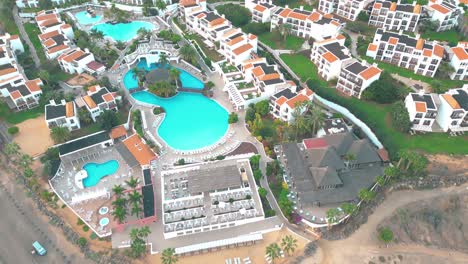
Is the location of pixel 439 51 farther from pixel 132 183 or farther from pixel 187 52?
pixel 132 183

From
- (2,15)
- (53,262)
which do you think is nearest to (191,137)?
(53,262)

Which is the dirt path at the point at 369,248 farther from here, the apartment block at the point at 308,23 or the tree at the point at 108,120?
the apartment block at the point at 308,23

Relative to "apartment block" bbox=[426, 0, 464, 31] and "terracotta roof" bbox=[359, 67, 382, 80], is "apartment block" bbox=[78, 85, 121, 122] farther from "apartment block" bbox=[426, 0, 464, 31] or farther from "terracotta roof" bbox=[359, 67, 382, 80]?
"apartment block" bbox=[426, 0, 464, 31]

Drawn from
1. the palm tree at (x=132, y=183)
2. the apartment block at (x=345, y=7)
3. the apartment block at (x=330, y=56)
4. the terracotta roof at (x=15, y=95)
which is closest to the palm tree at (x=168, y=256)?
the palm tree at (x=132, y=183)

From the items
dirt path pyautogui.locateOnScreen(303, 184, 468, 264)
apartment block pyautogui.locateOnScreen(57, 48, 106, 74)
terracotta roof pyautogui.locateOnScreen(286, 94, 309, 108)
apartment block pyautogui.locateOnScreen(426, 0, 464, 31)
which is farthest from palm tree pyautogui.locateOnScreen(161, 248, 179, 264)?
apartment block pyautogui.locateOnScreen(426, 0, 464, 31)

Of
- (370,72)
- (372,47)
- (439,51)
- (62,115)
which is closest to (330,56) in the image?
(370,72)
